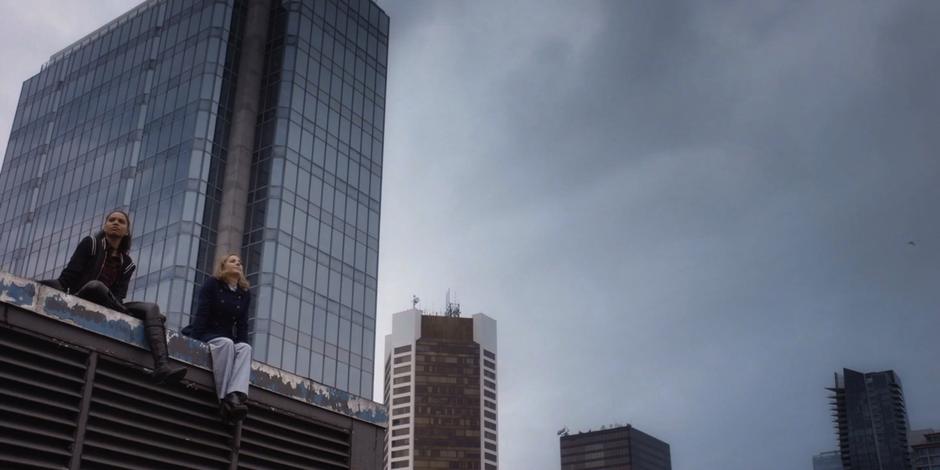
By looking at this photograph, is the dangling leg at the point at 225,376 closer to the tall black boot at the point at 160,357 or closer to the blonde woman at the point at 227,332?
the blonde woman at the point at 227,332

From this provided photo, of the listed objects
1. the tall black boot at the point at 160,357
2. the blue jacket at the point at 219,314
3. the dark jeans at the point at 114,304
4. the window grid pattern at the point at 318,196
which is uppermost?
the window grid pattern at the point at 318,196

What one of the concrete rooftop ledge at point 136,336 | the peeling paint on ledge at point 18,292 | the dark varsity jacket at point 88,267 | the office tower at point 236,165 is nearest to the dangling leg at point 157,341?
the concrete rooftop ledge at point 136,336

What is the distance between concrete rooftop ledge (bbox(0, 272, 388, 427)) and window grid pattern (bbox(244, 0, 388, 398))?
45369 millimetres

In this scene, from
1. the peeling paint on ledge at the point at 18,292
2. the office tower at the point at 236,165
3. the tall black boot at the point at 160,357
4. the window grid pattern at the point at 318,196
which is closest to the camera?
the peeling paint on ledge at the point at 18,292

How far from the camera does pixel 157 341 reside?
8430mm

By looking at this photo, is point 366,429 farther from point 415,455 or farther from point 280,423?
point 415,455

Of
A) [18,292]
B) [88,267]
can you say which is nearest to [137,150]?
[88,267]

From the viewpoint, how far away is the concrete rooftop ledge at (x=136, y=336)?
751 cm

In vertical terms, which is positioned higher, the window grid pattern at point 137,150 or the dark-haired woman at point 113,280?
the window grid pattern at point 137,150

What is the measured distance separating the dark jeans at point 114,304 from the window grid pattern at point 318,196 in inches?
1855

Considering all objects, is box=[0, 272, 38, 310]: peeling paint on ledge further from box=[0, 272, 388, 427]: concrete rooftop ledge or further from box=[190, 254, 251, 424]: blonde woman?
box=[190, 254, 251, 424]: blonde woman

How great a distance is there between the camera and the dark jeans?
330 inches

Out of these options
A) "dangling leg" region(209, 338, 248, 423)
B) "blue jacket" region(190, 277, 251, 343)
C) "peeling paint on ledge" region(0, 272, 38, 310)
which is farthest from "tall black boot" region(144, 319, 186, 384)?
"peeling paint on ledge" region(0, 272, 38, 310)

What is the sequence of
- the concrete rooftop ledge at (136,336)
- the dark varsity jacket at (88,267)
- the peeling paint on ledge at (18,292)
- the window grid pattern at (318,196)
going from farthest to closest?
the window grid pattern at (318,196) < the dark varsity jacket at (88,267) < the concrete rooftop ledge at (136,336) < the peeling paint on ledge at (18,292)
